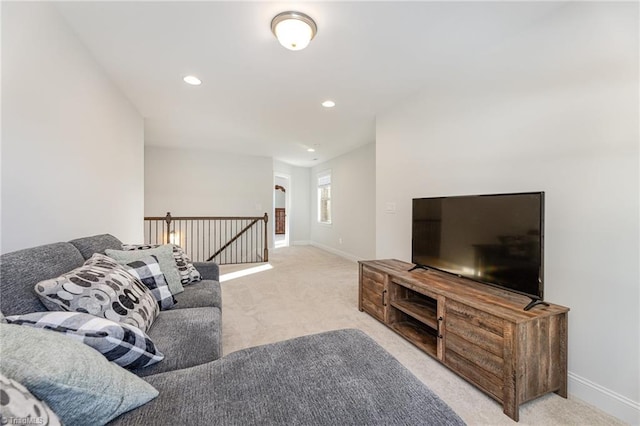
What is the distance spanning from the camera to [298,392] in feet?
2.67

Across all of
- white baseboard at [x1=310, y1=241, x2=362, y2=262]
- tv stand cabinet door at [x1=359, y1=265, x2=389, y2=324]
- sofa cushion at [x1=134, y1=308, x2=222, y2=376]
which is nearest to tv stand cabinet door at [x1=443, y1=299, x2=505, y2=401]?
tv stand cabinet door at [x1=359, y1=265, x2=389, y2=324]

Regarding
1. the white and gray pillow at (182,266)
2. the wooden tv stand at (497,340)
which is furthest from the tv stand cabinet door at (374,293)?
the white and gray pillow at (182,266)

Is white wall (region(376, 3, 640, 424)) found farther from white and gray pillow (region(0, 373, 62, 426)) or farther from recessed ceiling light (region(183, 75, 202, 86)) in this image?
recessed ceiling light (region(183, 75, 202, 86))

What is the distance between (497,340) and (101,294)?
6.66ft

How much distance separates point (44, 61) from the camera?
1.59 metres

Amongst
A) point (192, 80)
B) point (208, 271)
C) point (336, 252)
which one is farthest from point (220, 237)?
point (192, 80)

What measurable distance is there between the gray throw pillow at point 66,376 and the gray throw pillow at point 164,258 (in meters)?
1.25

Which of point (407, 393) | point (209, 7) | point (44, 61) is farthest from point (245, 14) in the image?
point (407, 393)

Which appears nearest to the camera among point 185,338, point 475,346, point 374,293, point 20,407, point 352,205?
point 20,407

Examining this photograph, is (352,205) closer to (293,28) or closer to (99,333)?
Result: (293,28)

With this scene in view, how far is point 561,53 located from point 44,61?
3240 millimetres

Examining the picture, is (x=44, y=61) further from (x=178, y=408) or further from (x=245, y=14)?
(x=178, y=408)

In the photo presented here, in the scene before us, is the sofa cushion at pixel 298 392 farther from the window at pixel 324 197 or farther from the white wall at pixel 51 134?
the window at pixel 324 197

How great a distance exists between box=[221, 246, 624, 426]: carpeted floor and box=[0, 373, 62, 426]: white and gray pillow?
1684mm
